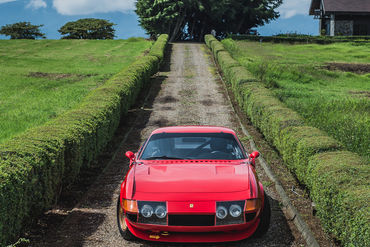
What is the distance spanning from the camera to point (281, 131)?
10648mm

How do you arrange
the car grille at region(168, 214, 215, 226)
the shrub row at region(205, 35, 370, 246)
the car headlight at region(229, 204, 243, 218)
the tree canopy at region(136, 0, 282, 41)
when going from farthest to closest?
the tree canopy at region(136, 0, 282, 41), the car headlight at region(229, 204, 243, 218), the car grille at region(168, 214, 215, 226), the shrub row at region(205, 35, 370, 246)

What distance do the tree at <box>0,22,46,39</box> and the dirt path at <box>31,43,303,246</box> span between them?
3560 cm

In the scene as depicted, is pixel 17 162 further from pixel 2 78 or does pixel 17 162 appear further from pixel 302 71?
pixel 302 71

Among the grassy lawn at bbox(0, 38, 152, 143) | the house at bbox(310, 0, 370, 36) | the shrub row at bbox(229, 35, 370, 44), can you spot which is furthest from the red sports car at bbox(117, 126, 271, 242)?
the house at bbox(310, 0, 370, 36)

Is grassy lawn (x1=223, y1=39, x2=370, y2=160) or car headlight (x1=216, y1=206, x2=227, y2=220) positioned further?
grassy lawn (x1=223, y1=39, x2=370, y2=160)

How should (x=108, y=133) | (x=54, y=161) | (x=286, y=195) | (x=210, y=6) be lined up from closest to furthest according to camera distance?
(x=54, y=161)
(x=286, y=195)
(x=108, y=133)
(x=210, y=6)

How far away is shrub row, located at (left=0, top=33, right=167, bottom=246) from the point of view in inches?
234

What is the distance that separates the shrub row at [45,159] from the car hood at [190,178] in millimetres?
1766

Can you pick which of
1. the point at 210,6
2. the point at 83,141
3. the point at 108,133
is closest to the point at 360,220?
the point at 83,141

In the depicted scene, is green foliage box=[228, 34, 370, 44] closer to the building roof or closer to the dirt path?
the building roof

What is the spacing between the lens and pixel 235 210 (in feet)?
19.1

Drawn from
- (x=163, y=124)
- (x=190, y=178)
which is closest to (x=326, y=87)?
(x=163, y=124)

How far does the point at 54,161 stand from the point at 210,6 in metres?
50.3

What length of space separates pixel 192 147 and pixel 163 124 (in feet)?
28.8
